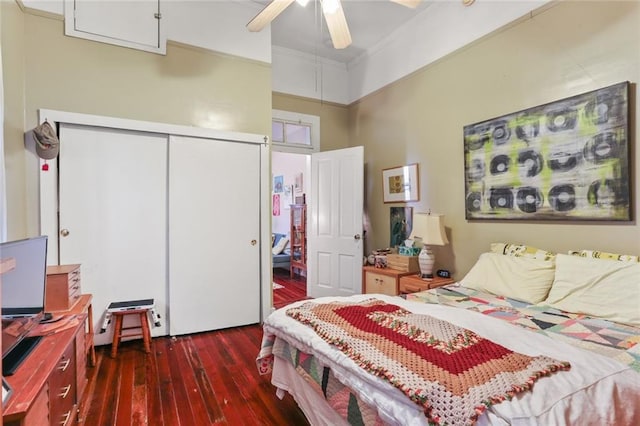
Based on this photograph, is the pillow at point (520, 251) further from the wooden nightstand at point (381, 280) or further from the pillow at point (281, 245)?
the pillow at point (281, 245)

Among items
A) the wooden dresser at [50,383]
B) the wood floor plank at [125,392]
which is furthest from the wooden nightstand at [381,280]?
the wooden dresser at [50,383]

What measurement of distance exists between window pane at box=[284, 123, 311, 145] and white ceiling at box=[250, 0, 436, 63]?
3.30ft

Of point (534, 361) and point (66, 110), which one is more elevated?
point (66, 110)

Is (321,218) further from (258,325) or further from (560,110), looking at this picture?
(560,110)

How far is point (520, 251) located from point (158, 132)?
11.1 feet

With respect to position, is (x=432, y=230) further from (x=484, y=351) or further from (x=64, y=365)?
(x=64, y=365)

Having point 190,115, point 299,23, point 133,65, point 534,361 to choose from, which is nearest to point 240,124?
point 190,115

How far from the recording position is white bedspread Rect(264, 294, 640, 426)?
3.59ft

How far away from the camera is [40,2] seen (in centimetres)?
274

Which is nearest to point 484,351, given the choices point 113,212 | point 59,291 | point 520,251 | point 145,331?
point 520,251

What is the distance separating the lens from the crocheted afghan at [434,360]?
43.5 inches

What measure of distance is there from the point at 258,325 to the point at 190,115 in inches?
90.6

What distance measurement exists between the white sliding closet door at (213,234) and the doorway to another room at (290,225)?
5.20 feet

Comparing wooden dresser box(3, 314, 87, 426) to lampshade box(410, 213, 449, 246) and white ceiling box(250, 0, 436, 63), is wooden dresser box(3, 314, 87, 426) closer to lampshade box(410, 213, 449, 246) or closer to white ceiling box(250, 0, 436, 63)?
lampshade box(410, 213, 449, 246)
